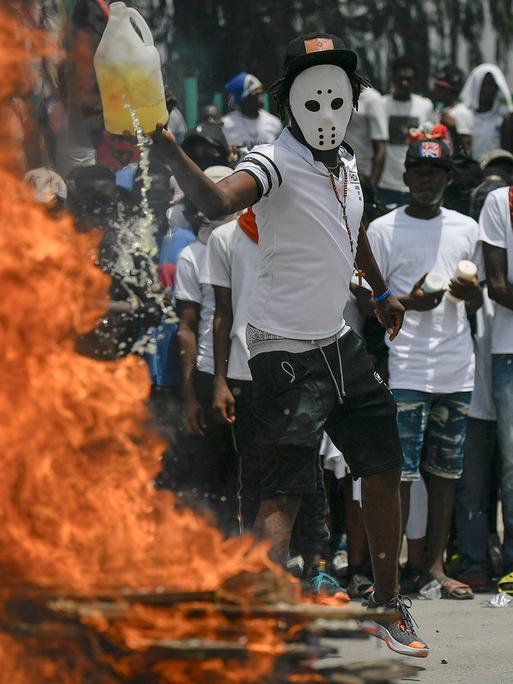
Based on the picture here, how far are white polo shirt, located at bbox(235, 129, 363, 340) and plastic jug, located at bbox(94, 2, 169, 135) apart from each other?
0.60m

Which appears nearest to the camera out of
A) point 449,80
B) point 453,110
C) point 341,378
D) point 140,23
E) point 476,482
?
point 140,23

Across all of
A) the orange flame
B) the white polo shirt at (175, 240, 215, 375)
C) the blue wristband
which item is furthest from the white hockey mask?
the white polo shirt at (175, 240, 215, 375)

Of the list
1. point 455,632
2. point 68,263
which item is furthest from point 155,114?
point 455,632

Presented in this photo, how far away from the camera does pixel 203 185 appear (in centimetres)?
437

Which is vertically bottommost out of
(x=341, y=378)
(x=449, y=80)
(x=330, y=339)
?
(x=341, y=378)

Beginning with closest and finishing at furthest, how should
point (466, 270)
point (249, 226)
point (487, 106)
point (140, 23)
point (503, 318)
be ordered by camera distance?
point (140, 23)
point (249, 226)
point (466, 270)
point (503, 318)
point (487, 106)

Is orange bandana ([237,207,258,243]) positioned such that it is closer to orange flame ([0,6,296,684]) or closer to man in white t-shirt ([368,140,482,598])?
man in white t-shirt ([368,140,482,598])

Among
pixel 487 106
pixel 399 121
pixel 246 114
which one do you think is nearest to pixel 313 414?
pixel 246 114

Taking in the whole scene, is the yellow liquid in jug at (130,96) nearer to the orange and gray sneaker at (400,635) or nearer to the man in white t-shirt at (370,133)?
the orange and gray sneaker at (400,635)

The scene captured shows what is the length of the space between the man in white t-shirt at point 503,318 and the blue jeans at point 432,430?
28 centimetres

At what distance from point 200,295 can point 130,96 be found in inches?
105

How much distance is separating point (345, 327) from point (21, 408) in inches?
66.4

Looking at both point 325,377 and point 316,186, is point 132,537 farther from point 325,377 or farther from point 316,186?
point 316,186

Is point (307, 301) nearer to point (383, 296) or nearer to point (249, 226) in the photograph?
point (383, 296)
